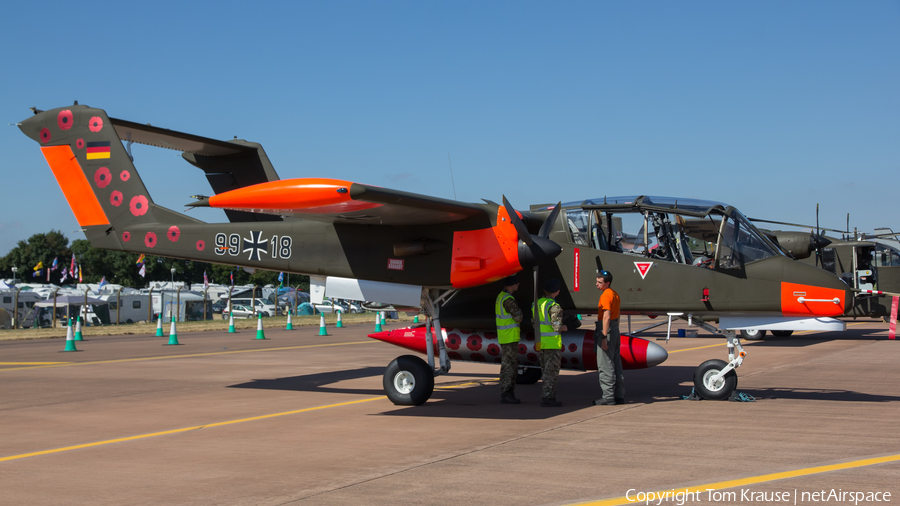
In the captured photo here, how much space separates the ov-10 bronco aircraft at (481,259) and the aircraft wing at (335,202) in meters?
0.02

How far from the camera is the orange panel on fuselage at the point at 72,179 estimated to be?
1288cm

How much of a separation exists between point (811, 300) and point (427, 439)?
18.8ft

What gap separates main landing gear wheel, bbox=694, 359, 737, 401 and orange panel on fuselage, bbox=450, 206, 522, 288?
A: 324 centimetres

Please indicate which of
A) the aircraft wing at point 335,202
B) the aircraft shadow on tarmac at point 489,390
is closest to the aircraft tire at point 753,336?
the aircraft shadow on tarmac at point 489,390

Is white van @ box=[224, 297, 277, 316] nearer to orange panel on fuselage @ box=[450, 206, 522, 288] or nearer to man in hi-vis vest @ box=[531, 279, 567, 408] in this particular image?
orange panel on fuselage @ box=[450, 206, 522, 288]

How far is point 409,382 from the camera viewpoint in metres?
10.1

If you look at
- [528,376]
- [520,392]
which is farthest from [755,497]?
[528,376]

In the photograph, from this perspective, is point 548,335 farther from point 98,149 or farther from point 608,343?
point 98,149

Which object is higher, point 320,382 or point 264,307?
point 264,307

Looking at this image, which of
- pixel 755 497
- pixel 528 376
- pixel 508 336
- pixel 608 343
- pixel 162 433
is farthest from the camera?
pixel 528 376

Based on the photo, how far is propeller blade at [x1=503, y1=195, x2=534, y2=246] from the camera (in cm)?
945

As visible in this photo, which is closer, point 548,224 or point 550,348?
point 550,348

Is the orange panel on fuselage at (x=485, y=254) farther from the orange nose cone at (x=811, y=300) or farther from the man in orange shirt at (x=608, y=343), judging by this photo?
the orange nose cone at (x=811, y=300)

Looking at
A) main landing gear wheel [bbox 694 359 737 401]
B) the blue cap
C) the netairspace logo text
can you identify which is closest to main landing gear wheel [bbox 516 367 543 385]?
the blue cap
